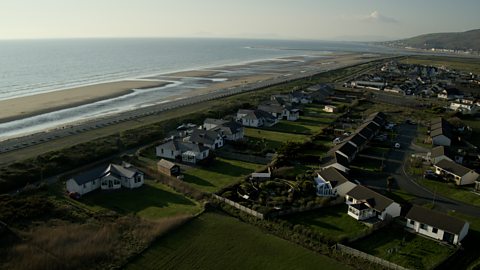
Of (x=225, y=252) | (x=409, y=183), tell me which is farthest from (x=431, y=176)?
(x=225, y=252)

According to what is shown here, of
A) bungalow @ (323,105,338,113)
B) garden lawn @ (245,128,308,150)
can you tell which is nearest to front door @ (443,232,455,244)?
garden lawn @ (245,128,308,150)

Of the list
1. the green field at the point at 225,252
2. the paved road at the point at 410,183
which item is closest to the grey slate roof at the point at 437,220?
the paved road at the point at 410,183

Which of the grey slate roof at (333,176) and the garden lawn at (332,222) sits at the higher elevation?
the grey slate roof at (333,176)

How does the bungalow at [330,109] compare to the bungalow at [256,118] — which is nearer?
Result: the bungalow at [256,118]

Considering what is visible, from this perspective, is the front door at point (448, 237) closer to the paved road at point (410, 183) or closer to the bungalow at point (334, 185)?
the paved road at point (410, 183)

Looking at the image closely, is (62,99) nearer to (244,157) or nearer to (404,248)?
(244,157)

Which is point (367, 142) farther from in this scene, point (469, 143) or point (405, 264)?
point (405, 264)
